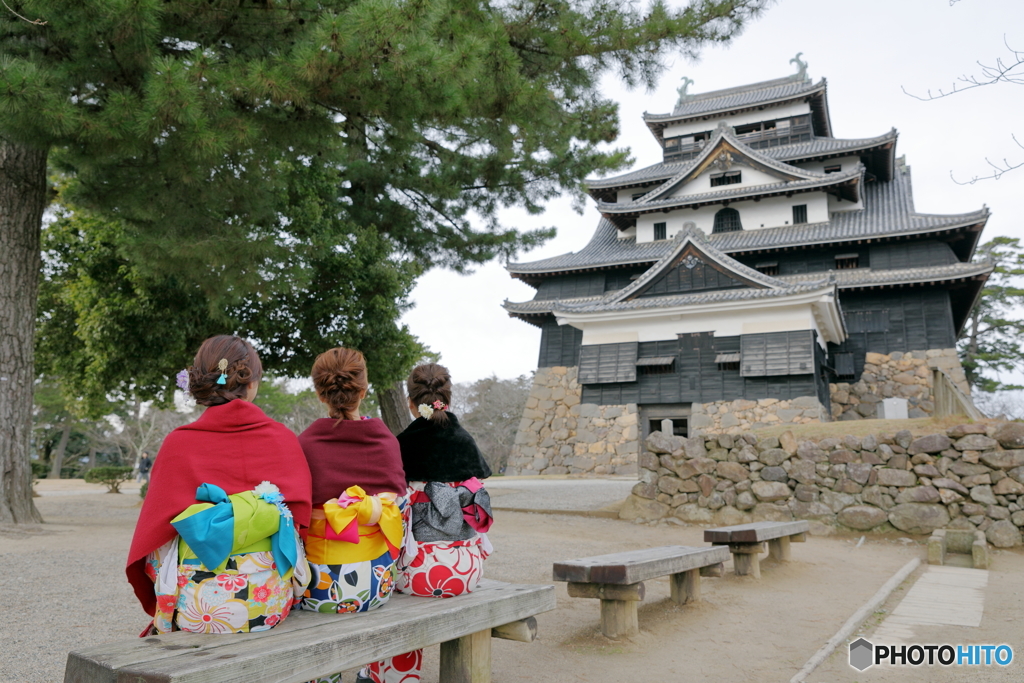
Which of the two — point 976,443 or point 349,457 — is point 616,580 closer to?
point 349,457

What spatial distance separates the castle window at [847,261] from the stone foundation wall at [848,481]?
1282 centimetres

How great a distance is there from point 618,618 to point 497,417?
A: 2894 cm

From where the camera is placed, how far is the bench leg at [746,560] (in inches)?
233

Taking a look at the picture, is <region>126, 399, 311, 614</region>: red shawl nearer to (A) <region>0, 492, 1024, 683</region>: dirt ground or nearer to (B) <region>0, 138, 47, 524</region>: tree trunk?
(A) <region>0, 492, 1024, 683</region>: dirt ground

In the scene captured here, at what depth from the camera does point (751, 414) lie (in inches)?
678

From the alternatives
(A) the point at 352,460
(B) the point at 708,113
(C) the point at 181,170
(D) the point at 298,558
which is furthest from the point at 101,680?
(B) the point at 708,113

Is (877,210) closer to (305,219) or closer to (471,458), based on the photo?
(305,219)

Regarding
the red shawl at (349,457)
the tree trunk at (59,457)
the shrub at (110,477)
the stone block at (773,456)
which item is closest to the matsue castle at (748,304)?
the stone block at (773,456)

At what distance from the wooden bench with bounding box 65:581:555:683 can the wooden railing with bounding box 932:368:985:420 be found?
8307mm

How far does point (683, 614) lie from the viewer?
4.57 metres

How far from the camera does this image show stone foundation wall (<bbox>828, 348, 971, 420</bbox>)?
18203 millimetres

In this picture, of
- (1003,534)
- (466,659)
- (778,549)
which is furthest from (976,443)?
(466,659)

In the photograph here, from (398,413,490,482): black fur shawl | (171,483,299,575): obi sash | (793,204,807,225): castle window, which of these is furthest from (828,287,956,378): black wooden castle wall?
(171,483,299,575): obi sash

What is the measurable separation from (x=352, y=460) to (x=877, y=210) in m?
22.7
